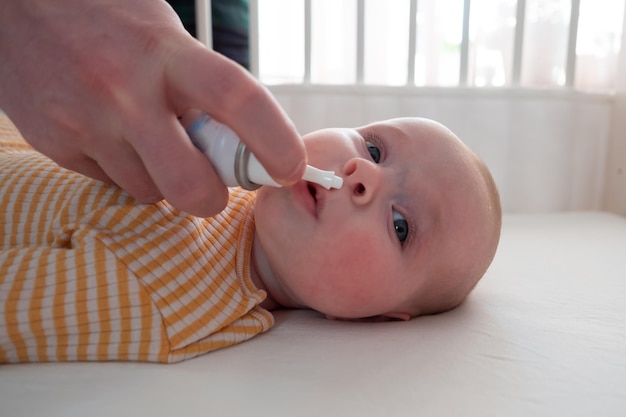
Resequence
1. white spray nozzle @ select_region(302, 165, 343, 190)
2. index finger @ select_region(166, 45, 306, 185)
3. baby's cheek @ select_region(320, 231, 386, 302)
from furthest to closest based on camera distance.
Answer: baby's cheek @ select_region(320, 231, 386, 302), white spray nozzle @ select_region(302, 165, 343, 190), index finger @ select_region(166, 45, 306, 185)

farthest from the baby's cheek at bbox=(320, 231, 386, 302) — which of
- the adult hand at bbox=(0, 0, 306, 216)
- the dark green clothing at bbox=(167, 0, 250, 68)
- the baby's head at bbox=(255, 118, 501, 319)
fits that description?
the dark green clothing at bbox=(167, 0, 250, 68)

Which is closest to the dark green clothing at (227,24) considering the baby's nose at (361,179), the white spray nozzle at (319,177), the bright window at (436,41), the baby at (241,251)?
the bright window at (436,41)

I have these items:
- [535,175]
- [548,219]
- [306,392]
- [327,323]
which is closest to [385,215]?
[327,323]

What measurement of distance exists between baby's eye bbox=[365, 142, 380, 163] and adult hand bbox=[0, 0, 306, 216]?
0.33 meters

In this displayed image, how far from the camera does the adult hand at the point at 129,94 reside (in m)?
0.48

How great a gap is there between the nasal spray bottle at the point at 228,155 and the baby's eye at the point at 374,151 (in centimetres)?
30

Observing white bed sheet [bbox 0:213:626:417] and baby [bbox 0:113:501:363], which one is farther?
baby [bbox 0:113:501:363]

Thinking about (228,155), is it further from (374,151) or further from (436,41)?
(436,41)

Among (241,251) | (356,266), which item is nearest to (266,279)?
(241,251)

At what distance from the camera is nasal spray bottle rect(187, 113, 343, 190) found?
53cm

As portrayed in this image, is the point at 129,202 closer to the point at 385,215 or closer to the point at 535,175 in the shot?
the point at 385,215

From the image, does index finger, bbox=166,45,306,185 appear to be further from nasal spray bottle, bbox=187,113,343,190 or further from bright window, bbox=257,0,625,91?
bright window, bbox=257,0,625,91

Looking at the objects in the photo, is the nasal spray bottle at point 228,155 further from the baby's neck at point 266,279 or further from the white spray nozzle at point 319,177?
the baby's neck at point 266,279

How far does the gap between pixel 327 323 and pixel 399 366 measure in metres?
0.17
